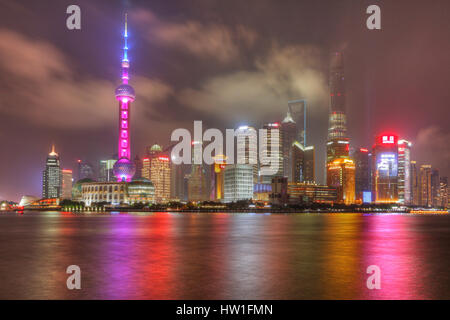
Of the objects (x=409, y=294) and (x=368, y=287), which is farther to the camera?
(x=368, y=287)

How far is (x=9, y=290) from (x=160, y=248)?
22611 mm

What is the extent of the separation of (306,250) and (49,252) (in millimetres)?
27108

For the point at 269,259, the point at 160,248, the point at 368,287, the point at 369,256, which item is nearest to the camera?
the point at 368,287

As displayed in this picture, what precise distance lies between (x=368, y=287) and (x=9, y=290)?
21213 mm

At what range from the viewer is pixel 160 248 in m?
45.8

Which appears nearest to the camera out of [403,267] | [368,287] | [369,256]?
[368,287]

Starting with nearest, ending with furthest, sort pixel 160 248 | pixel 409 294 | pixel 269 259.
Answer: pixel 409 294 < pixel 269 259 < pixel 160 248

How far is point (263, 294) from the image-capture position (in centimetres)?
2284
